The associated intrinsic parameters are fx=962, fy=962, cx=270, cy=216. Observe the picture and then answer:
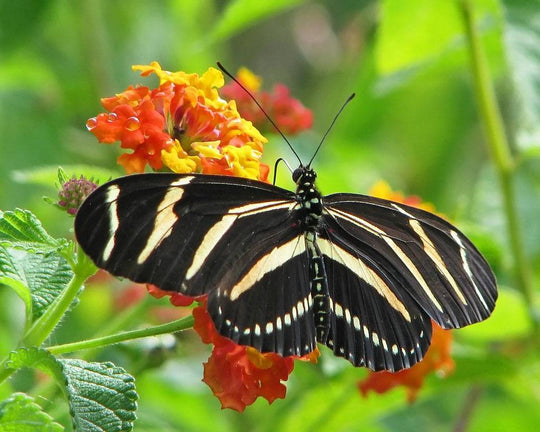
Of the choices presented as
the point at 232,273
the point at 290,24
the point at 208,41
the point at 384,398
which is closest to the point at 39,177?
the point at 208,41


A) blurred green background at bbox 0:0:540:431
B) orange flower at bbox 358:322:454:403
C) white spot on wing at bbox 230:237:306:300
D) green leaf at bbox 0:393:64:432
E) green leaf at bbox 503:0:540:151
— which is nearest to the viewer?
green leaf at bbox 0:393:64:432

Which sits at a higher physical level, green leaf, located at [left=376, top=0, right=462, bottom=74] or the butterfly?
green leaf, located at [left=376, top=0, right=462, bottom=74]

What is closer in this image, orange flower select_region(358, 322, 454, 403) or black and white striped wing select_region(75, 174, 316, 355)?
black and white striped wing select_region(75, 174, 316, 355)

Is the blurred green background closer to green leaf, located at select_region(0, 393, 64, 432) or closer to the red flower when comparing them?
the red flower

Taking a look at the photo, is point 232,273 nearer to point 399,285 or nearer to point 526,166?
point 399,285

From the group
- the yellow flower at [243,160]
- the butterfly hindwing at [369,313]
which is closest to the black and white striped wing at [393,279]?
the butterfly hindwing at [369,313]

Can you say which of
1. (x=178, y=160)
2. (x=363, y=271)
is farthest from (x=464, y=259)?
(x=178, y=160)

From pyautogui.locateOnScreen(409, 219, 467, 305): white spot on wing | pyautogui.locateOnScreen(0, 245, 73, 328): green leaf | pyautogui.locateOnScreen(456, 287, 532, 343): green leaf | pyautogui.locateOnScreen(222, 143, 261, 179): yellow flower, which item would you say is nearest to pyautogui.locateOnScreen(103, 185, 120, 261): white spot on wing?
pyautogui.locateOnScreen(0, 245, 73, 328): green leaf

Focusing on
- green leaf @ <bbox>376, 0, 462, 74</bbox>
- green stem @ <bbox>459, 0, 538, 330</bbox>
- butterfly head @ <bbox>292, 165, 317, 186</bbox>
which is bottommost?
butterfly head @ <bbox>292, 165, 317, 186</bbox>
